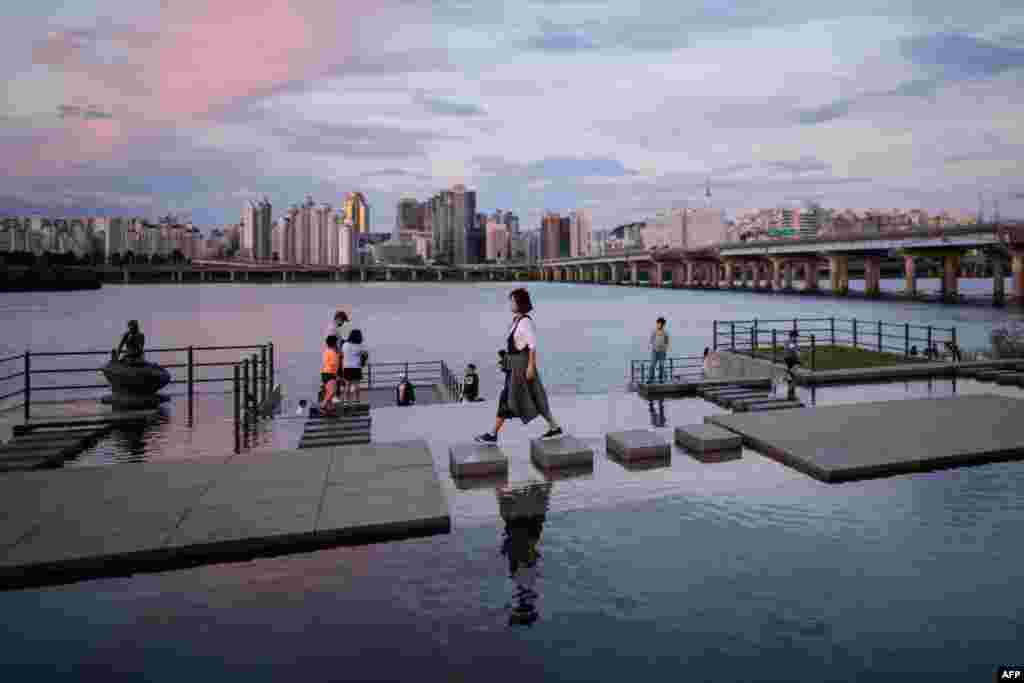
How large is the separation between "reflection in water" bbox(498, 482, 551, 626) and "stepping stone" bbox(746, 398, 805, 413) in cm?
685

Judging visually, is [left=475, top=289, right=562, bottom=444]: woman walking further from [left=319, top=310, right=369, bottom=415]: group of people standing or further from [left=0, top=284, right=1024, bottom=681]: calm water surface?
[left=319, top=310, right=369, bottom=415]: group of people standing

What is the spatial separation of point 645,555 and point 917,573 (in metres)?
2.32

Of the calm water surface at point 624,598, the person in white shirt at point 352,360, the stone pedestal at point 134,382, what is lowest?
the calm water surface at point 624,598

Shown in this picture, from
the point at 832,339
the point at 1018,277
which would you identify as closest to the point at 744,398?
the point at 832,339

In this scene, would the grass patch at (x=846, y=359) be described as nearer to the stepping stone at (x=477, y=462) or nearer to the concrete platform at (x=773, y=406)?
the concrete platform at (x=773, y=406)

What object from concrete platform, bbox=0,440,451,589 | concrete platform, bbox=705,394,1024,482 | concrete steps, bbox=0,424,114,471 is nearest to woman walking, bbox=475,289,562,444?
concrete platform, bbox=0,440,451,589

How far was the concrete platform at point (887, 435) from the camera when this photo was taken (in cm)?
956

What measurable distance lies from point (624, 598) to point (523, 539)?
5.14ft

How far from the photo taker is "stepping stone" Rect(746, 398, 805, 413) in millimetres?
14266

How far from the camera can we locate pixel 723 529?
7.35 meters

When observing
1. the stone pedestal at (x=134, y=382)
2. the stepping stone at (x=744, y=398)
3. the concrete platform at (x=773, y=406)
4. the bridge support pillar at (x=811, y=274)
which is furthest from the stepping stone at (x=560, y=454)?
the bridge support pillar at (x=811, y=274)

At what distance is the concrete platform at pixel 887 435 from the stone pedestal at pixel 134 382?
456 inches

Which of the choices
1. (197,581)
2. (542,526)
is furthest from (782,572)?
(197,581)

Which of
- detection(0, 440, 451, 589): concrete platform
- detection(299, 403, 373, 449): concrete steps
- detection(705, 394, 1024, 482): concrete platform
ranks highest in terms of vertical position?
detection(705, 394, 1024, 482): concrete platform
